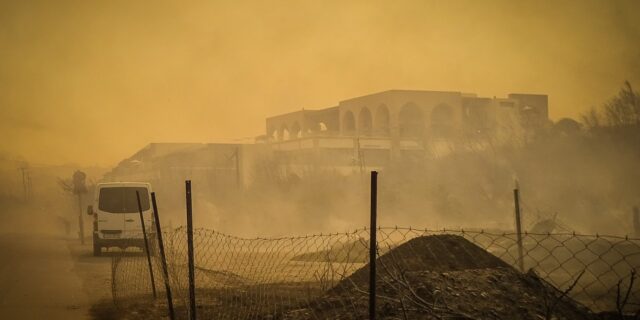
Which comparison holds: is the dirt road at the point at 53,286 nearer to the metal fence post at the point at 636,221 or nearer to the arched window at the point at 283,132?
the metal fence post at the point at 636,221

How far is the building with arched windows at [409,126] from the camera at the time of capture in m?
61.5

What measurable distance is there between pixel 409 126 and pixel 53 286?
52.6 m

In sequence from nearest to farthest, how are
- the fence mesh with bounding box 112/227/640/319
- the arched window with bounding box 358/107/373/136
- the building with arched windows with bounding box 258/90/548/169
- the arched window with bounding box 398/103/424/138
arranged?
1. the fence mesh with bounding box 112/227/640/319
2. the building with arched windows with bounding box 258/90/548/169
3. the arched window with bounding box 398/103/424/138
4. the arched window with bounding box 358/107/373/136

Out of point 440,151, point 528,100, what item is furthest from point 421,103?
point 528,100

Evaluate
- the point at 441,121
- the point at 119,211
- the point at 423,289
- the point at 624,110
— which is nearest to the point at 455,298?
the point at 423,289

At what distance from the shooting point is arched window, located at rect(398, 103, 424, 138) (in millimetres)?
65750

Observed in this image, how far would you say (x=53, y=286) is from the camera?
53.2 feet

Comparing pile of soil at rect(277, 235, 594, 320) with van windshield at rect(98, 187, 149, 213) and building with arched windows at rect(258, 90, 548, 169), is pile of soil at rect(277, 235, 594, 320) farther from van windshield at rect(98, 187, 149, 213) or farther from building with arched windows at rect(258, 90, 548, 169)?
building with arched windows at rect(258, 90, 548, 169)

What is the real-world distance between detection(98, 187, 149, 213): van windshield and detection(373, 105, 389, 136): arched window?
4318cm

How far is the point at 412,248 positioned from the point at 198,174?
54.9m

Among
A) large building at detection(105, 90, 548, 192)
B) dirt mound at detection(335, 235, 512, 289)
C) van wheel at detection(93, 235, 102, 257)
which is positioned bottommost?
van wheel at detection(93, 235, 102, 257)

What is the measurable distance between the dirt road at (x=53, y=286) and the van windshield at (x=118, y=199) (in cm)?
178

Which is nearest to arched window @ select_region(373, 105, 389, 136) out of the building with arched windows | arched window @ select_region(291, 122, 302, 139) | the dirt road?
the building with arched windows

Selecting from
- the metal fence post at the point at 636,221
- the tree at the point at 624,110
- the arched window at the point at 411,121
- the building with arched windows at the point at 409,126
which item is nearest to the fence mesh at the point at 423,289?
the metal fence post at the point at 636,221
